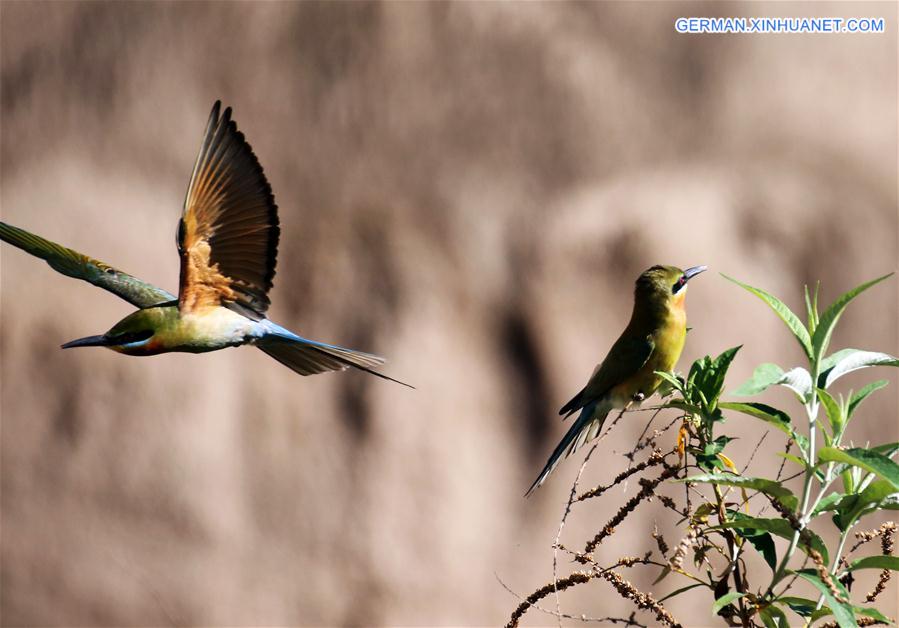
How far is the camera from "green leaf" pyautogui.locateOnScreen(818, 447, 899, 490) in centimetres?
64

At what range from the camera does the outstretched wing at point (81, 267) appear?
125 cm

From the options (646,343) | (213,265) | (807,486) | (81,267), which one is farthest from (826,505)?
(81,267)

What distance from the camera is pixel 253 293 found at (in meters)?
1.23

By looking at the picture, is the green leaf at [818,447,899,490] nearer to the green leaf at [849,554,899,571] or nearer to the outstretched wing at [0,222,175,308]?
the green leaf at [849,554,899,571]

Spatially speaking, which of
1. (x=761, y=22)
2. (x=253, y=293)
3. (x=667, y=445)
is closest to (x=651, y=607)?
(x=253, y=293)

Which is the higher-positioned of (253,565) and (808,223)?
(808,223)

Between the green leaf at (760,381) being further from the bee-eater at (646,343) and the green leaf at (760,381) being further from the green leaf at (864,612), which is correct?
the bee-eater at (646,343)

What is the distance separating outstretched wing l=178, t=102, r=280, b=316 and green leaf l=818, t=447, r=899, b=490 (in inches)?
30.0

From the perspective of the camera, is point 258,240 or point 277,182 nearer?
point 258,240

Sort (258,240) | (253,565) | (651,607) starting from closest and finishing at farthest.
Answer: (651,607) → (258,240) → (253,565)

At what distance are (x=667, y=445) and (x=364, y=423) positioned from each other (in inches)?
24.0

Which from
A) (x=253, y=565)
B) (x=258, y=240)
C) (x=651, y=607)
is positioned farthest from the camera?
(x=253, y=565)

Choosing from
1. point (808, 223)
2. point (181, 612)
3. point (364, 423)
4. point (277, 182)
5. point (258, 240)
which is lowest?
point (181, 612)

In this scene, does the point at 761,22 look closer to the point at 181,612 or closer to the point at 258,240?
the point at 258,240
